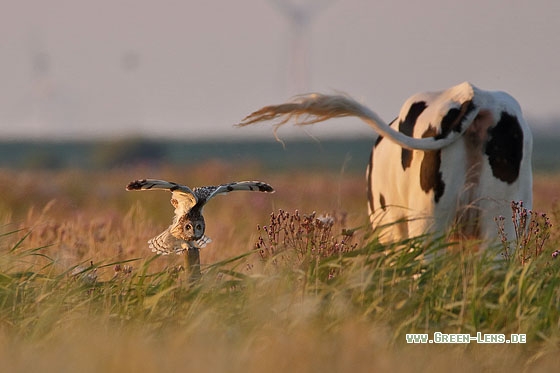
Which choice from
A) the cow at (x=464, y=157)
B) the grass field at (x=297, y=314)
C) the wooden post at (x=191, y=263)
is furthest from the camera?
the cow at (x=464, y=157)

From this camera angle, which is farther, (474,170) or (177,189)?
(474,170)

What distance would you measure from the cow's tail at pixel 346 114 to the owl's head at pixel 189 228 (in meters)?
1.10

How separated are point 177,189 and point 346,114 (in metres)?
1.68

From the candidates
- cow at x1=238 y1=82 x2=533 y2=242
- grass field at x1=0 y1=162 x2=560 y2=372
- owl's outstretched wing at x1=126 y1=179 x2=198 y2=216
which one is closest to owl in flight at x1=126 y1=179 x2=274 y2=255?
owl's outstretched wing at x1=126 y1=179 x2=198 y2=216

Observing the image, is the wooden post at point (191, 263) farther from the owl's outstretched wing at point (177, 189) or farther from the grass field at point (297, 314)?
the owl's outstretched wing at point (177, 189)

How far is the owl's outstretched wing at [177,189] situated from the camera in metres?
5.75

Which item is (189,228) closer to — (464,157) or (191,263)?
(191,263)

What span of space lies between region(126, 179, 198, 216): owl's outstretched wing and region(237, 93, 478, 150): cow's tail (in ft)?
3.52

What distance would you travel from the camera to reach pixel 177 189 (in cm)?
583

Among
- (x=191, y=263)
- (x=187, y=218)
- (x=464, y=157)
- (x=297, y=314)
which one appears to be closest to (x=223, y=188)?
(x=187, y=218)

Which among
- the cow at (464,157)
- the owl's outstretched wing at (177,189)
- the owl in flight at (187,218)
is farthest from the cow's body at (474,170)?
the owl's outstretched wing at (177,189)

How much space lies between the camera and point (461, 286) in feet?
19.6

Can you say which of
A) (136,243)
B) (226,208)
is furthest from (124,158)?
(136,243)

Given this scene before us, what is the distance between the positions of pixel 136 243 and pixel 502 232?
116 inches
